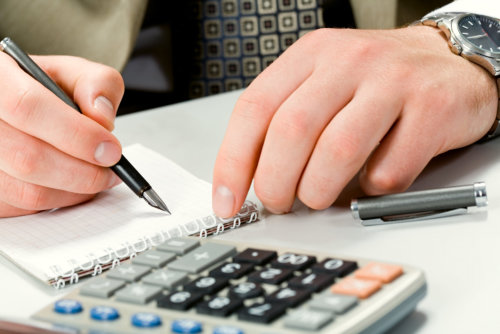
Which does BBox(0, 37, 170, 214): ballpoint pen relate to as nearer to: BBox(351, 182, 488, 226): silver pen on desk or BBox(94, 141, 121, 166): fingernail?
BBox(94, 141, 121, 166): fingernail

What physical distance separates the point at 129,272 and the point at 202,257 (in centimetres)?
4

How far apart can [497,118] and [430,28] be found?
0.10 metres

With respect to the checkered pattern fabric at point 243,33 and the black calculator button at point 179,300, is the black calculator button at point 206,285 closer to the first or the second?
the black calculator button at point 179,300

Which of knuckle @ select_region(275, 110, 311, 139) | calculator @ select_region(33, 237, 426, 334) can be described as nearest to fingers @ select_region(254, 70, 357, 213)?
knuckle @ select_region(275, 110, 311, 139)

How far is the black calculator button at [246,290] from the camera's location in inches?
12.7

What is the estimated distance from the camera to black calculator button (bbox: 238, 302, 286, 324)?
0.30m

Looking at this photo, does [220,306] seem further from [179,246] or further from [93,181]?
[93,181]

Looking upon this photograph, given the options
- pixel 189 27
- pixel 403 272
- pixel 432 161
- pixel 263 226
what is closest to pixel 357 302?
pixel 403 272

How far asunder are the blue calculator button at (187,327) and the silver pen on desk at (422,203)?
194 mm

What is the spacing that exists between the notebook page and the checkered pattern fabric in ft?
1.43

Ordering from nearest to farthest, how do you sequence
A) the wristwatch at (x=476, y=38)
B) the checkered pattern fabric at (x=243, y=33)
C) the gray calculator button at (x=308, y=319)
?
the gray calculator button at (x=308, y=319) → the wristwatch at (x=476, y=38) → the checkered pattern fabric at (x=243, y=33)

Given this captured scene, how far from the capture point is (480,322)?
33cm

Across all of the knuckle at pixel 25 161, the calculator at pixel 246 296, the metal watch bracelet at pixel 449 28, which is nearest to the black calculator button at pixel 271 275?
the calculator at pixel 246 296

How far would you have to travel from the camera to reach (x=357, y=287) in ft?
1.04
